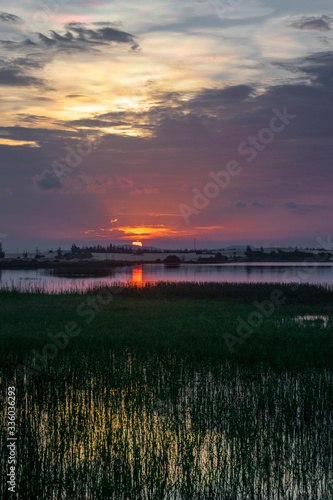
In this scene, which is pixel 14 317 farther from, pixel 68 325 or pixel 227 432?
pixel 227 432

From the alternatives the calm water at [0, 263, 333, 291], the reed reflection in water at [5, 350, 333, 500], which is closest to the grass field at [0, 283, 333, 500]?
the reed reflection in water at [5, 350, 333, 500]

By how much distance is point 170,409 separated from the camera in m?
11.0

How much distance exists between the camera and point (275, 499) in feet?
24.0

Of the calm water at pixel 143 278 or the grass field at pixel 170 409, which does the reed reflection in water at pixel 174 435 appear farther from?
the calm water at pixel 143 278

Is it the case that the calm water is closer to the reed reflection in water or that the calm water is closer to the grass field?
the grass field

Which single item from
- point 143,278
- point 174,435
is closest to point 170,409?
point 174,435

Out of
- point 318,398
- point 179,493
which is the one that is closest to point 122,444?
point 179,493

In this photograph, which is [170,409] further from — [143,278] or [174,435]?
[143,278]

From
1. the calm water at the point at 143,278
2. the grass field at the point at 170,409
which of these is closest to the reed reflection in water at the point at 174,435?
the grass field at the point at 170,409

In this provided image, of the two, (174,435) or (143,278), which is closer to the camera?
(174,435)

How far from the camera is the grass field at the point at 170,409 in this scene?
297 inches

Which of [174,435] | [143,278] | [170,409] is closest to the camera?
[174,435]

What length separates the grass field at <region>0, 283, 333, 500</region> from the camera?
7551 millimetres

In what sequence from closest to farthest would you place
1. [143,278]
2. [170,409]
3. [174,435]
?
[174,435] → [170,409] → [143,278]
